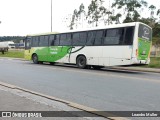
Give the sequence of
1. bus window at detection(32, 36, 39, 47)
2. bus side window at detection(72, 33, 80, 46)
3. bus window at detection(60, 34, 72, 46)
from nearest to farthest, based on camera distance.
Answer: bus side window at detection(72, 33, 80, 46)
bus window at detection(60, 34, 72, 46)
bus window at detection(32, 36, 39, 47)

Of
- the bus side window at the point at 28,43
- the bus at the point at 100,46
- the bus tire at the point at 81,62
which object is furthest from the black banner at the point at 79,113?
the bus side window at the point at 28,43

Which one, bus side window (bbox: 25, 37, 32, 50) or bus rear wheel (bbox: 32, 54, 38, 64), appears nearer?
bus rear wheel (bbox: 32, 54, 38, 64)

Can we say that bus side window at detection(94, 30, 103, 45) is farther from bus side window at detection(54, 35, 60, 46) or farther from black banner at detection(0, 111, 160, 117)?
black banner at detection(0, 111, 160, 117)

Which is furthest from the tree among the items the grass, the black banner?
the black banner

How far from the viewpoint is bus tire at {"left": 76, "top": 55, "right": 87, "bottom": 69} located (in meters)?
21.5

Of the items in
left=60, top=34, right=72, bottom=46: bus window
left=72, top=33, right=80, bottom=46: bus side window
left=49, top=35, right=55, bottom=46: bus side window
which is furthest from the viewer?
left=49, top=35, right=55, bottom=46: bus side window

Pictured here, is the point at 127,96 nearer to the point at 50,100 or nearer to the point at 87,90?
the point at 87,90

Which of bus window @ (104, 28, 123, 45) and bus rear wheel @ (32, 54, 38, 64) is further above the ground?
bus window @ (104, 28, 123, 45)

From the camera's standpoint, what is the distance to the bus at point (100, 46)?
18250 millimetres

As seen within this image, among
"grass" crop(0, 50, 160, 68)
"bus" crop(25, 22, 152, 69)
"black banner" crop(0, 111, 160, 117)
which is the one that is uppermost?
"bus" crop(25, 22, 152, 69)

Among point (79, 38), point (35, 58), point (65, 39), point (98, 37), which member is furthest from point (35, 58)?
point (98, 37)

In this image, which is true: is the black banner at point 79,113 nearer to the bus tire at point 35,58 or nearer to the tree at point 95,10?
the bus tire at point 35,58

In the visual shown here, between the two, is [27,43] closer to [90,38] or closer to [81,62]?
[81,62]

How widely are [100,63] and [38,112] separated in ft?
46.0
